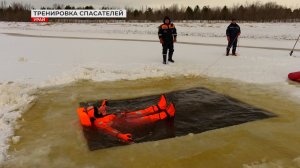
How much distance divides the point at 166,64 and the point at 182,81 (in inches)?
110

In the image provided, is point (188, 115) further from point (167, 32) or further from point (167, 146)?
point (167, 32)

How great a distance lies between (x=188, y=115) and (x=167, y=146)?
58.5 inches

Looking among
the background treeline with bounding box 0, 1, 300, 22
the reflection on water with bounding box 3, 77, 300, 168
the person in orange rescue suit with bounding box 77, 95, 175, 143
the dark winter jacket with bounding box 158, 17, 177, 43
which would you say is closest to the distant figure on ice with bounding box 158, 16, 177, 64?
the dark winter jacket with bounding box 158, 17, 177, 43

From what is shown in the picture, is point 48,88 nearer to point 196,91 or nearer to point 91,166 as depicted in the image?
Answer: point 196,91

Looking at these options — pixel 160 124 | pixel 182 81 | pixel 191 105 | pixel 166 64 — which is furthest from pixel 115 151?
pixel 166 64

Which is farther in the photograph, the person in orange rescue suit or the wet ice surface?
the person in orange rescue suit

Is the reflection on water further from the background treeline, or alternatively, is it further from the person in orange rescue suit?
the background treeline

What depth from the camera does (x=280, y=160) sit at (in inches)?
157

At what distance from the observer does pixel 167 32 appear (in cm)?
1130

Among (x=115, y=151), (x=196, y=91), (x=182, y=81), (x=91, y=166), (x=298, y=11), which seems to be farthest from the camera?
(x=298, y=11)

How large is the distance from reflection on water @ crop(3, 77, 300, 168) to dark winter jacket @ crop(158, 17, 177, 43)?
217 inches

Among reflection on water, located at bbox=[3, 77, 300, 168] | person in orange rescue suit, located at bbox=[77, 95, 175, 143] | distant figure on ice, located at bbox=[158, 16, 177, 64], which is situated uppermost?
distant figure on ice, located at bbox=[158, 16, 177, 64]

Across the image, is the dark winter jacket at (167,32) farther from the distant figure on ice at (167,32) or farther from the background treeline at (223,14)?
the background treeline at (223,14)

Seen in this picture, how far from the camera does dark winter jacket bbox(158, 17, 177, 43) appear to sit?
11.2 metres
